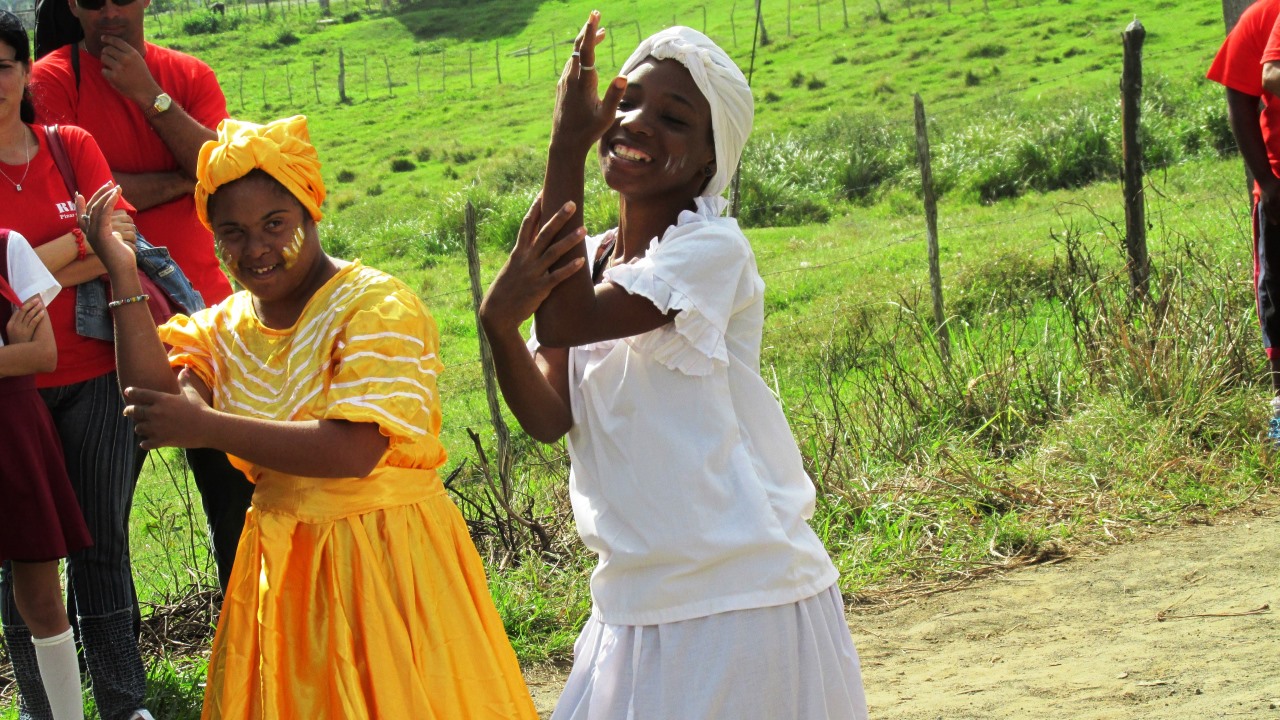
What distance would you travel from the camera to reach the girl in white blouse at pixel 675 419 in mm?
2123

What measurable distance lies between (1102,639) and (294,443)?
287 centimetres

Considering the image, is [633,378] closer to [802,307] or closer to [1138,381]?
[1138,381]

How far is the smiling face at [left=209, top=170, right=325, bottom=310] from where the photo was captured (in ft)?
8.54

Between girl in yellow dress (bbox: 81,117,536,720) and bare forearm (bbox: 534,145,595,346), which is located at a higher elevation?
bare forearm (bbox: 534,145,595,346)

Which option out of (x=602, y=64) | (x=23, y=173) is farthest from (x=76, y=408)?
(x=602, y=64)

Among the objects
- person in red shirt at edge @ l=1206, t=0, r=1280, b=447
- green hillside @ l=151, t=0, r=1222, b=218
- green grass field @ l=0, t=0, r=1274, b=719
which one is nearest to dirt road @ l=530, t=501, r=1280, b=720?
green grass field @ l=0, t=0, r=1274, b=719

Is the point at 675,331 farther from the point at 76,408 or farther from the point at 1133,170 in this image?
the point at 1133,170

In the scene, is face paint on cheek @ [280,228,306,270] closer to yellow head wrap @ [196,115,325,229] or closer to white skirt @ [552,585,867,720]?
yellow head wrap @ [196,115,325,229]

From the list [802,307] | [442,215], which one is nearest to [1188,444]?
[802,307]

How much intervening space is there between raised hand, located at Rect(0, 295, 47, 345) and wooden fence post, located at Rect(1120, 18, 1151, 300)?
4.84 meters

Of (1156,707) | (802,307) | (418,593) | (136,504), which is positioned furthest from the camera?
(802,307)

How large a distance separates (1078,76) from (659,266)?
20.9 m

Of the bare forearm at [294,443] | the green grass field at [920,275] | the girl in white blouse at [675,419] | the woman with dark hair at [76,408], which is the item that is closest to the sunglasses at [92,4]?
the woman with dark hair at [76,408]

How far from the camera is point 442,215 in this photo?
1759 centimetres
